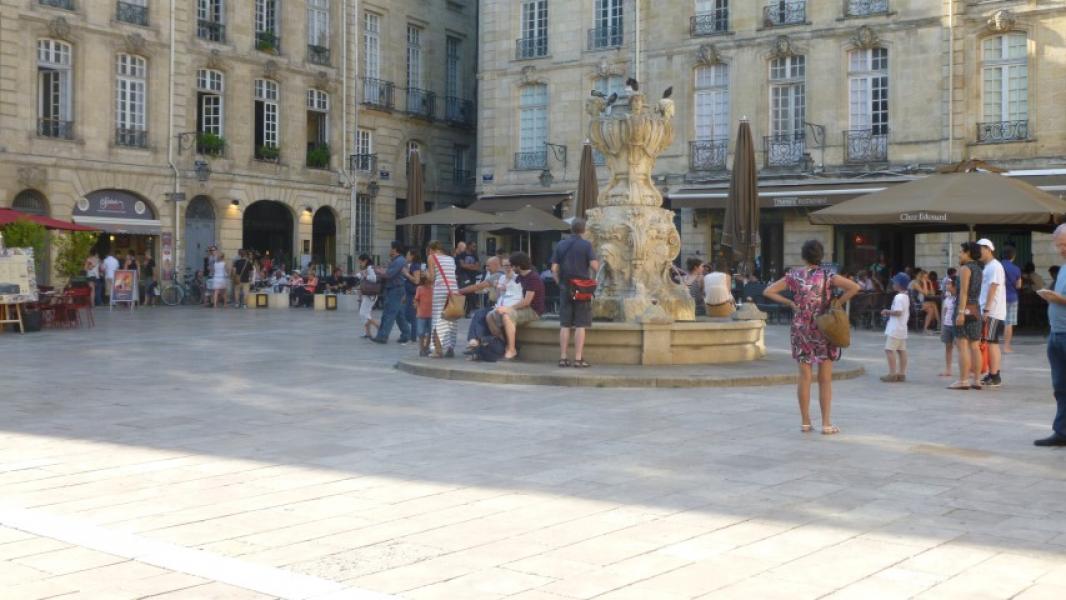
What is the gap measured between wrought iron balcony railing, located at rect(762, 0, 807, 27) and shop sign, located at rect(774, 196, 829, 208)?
4672mm

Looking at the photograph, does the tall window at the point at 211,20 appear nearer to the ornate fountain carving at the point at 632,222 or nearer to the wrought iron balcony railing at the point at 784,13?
the wrought iron balcony railing at the point at 784,13

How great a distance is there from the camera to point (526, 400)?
1035cm

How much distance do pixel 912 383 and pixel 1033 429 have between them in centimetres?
341

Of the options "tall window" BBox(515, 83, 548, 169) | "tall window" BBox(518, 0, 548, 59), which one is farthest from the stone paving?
"tall window" BBox(518, 0, 548, 59)

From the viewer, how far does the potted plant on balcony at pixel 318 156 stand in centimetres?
3428

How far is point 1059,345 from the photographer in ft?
26.7

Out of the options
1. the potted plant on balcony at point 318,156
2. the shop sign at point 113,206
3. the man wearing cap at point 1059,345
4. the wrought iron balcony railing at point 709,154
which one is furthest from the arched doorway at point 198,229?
the man wearing cap at point 1059,345

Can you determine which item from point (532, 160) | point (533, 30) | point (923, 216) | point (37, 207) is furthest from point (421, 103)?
point (923, 216)

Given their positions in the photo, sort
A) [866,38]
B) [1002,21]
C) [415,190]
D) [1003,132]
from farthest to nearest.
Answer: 1. [866,38]
2. [415,190]
3. [1003,132]
4. [1002,21]

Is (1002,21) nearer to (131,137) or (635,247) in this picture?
(635,247)

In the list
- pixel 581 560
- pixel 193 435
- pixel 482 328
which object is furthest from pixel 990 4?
pixel 581 560

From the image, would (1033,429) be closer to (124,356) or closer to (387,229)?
(124,356)

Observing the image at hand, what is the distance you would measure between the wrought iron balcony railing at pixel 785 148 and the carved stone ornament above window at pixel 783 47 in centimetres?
198

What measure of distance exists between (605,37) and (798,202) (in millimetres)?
7915
